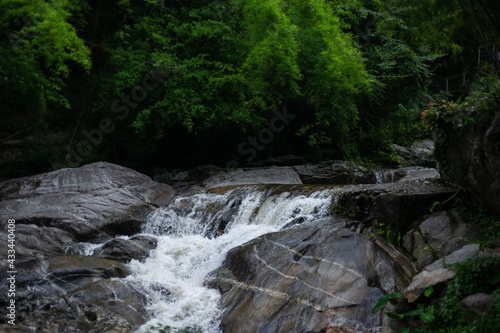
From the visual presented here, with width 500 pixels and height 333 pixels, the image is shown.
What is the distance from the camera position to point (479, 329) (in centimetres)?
370

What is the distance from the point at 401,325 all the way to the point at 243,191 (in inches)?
216

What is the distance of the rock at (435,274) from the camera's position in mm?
4738

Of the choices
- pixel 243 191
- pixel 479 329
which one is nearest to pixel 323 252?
pixel 479 329

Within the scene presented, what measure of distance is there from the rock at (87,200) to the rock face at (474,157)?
6.51 m

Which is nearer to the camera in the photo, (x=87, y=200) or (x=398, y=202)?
(x=398, y=202)

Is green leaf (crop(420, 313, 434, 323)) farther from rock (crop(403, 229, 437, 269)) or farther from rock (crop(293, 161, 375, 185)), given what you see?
rock (crop(293, 161, 375, 185))

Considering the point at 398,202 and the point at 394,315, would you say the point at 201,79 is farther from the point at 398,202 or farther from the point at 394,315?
the point at 394,315

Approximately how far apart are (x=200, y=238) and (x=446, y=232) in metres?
4.64

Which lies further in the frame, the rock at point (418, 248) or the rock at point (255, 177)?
the rock at point (255, 177)

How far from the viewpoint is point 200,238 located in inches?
318

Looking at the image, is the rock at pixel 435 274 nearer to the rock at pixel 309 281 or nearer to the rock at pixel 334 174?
the rock at pixel 309 281

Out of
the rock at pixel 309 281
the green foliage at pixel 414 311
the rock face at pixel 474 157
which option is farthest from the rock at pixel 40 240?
the rock face at pixel 474 157

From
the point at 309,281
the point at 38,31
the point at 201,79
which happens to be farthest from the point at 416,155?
the point at 38,31

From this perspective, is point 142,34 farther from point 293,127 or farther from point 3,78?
point 3,78
